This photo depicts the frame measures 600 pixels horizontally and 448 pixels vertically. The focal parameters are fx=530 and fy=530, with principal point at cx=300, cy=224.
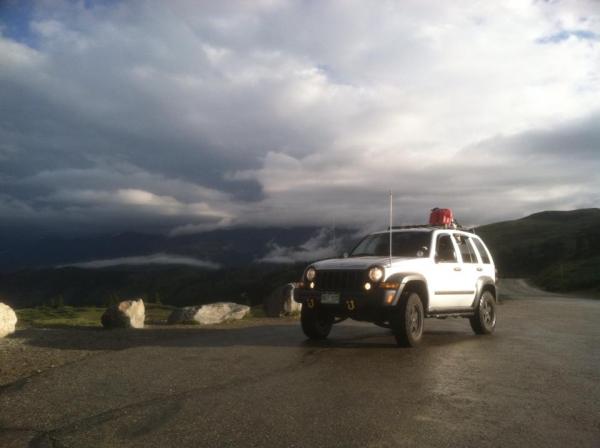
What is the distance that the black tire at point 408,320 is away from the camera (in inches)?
357

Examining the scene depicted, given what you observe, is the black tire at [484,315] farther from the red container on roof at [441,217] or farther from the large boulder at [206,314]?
the large boulder at [206,314]

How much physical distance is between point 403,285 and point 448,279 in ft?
6.29

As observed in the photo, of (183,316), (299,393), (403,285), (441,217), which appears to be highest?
(441,217)

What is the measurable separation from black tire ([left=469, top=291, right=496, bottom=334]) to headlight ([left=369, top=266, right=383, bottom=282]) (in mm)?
3593

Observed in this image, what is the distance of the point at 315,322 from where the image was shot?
410 inches

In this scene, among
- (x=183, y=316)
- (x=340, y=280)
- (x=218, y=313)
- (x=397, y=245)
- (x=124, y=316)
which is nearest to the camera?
(x=340, y=280)

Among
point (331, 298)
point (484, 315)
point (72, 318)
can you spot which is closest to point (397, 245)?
point (331, 298)

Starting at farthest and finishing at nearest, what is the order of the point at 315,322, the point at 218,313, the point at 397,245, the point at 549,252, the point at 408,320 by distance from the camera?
the point at 549,252 < the point at 218,313 < the point at 397,245 < the point at 315,322 < the point at 408,320

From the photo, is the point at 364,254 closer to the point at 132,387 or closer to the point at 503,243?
the point at 132,387

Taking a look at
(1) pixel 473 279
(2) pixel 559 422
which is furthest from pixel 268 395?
(1) pixel 473 279

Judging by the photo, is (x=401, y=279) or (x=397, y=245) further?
(x=397, y=245)

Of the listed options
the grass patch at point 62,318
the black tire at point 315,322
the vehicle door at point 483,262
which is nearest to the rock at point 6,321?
the grass patch at point 62,318

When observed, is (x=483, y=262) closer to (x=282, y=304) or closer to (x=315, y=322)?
(x=315, y=322)

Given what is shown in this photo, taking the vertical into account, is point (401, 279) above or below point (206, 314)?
above
